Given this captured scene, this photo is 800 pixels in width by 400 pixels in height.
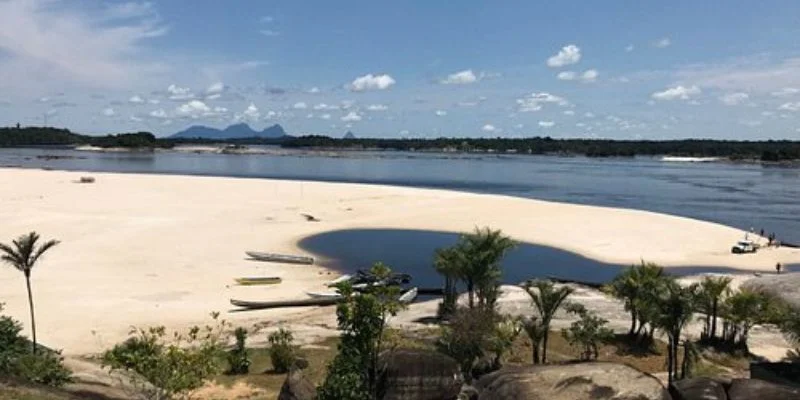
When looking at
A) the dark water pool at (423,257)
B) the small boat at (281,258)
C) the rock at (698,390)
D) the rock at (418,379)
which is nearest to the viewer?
the rock at (698,390)

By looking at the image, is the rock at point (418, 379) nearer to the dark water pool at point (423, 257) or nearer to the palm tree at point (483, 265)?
the palm tree at point (483, 265)

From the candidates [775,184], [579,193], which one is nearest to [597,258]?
[579,193]

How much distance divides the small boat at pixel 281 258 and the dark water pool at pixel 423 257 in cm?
195

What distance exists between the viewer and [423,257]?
2591 inches

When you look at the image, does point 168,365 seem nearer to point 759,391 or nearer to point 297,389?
point 297,389

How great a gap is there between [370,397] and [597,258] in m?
47.9

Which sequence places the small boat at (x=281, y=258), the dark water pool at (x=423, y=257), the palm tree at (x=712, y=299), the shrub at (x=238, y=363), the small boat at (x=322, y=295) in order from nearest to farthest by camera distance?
the shrub at (x=238, y=363) < the palm tree at (x=712, y=299) < the small boat at (x=322, y=295) < the dark water pool at (x=423, y=257) < the small boat at (x=281, y=258)

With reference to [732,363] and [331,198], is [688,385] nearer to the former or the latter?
[732,363]

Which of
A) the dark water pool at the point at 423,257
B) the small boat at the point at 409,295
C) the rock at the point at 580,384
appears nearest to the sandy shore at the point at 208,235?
the dark water pool at the point at 423,257

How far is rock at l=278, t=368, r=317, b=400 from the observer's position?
77.4 ft

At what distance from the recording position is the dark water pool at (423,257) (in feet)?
196

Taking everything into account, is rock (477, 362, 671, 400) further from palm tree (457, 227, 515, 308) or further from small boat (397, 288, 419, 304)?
small boat (397, 288, 419, 304)

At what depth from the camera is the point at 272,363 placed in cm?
3234

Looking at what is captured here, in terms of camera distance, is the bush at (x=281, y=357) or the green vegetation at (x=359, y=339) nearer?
the green vegetation at (x=359, y=339)
